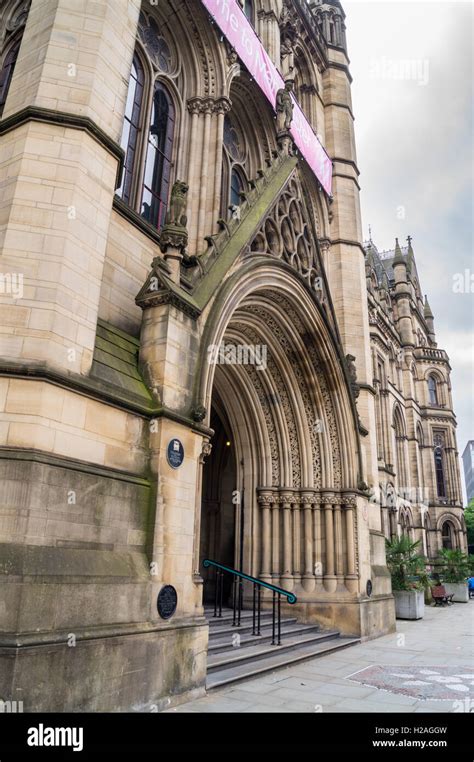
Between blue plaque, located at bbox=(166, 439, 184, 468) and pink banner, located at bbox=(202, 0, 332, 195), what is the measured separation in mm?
9462

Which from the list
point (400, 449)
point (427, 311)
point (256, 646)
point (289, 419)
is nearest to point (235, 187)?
point (289, 419)

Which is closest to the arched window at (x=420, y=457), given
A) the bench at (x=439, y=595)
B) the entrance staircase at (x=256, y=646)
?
the bench at (x=439, y=595)

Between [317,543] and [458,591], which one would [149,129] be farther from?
[458,591]

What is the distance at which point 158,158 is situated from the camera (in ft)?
35.0

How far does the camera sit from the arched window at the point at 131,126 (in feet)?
31.7

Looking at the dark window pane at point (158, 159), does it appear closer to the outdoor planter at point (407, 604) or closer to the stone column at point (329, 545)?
the stone column at point (329, 545)

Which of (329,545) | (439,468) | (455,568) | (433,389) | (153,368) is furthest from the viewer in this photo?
(433,389)

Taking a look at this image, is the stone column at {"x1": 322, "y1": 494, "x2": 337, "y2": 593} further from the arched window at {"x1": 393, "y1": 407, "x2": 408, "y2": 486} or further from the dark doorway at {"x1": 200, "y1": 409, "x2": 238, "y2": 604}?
the arched window at {"x1": 393, "y1": 407, "x2": 408, "y2": 486}

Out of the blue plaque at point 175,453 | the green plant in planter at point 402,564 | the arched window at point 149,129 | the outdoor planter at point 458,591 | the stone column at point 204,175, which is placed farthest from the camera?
the outdoor planter at point 458,591

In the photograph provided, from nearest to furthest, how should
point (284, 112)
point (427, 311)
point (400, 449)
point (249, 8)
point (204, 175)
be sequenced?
point (204, 175) → point (284, 112) → point (249, 8) → point (400, 449) → point (427, 311)

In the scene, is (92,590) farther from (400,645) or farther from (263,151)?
(263,151)

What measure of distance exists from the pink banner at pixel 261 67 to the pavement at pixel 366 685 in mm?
12097

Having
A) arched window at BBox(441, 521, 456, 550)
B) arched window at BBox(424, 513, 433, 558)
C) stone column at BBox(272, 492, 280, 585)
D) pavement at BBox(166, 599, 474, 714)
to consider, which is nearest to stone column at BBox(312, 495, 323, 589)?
stone column at BBox(272, 492, 280, 585)

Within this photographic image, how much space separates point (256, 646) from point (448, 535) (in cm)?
3965
